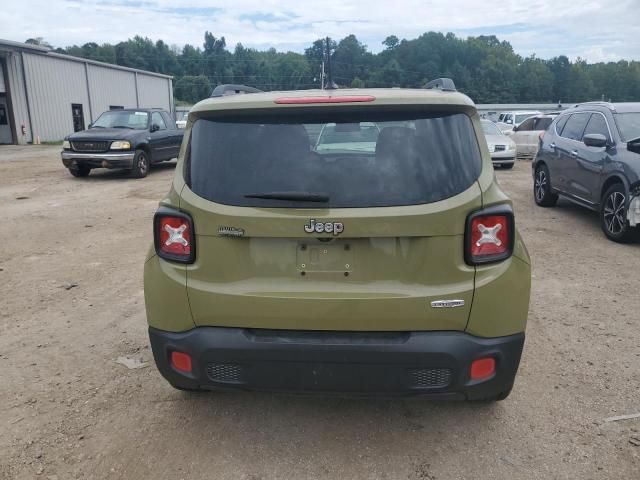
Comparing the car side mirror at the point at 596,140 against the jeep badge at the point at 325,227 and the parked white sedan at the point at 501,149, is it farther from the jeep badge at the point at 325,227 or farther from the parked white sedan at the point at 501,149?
the parked white sedan at the point at 501,149

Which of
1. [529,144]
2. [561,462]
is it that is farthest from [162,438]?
[529,144]

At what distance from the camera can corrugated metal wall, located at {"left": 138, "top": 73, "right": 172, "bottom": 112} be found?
131ft

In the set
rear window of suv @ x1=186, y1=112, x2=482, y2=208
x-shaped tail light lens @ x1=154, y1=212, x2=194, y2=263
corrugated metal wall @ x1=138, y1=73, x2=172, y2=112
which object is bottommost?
x-shaped tail light lens @ x1=154, y1=212, x2=194, y2=263

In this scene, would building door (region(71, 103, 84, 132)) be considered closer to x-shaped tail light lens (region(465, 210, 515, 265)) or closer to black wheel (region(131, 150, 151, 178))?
black wheel (region(131, 150, 151, 178))

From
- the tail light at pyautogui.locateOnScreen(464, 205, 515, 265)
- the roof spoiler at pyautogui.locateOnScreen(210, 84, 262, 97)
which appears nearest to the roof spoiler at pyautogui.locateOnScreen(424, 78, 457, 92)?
the tail light at pyautogui.locateOnScreen(464, 205, 515, 265)

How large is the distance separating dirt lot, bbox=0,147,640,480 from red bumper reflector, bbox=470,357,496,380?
20.1 inches

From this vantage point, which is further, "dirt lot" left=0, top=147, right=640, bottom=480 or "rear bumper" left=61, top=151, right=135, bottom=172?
"rear bumper" left=61, top=151, right=135, bottom=172

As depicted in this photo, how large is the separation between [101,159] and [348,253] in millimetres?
12672

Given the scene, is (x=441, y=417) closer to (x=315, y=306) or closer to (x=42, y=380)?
(x=315, y=306)

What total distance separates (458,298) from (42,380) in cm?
285

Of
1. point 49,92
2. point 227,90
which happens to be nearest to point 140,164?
point 227,90

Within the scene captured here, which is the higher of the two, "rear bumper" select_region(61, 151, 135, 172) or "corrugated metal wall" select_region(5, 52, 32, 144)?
"corrugated metal wall" select_region(5, 52, 32, 144)

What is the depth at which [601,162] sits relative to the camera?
7.64 meters

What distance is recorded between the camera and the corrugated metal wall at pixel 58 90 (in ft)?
92.3
